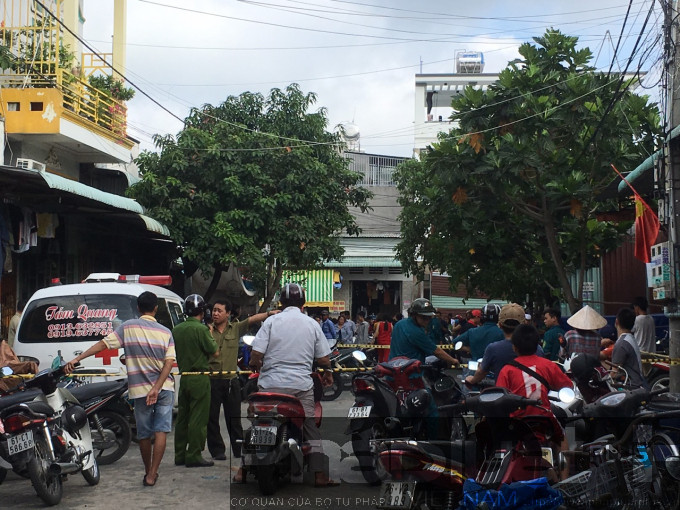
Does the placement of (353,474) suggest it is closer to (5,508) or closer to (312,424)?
(312,424)

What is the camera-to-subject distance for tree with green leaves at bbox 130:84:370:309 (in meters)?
19.0

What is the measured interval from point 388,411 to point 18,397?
3048 millimetres

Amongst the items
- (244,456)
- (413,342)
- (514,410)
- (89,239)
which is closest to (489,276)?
(89,239)

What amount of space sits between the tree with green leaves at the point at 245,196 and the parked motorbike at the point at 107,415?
10277 millimetres

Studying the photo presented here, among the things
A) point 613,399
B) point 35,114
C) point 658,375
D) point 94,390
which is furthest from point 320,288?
point 613,399

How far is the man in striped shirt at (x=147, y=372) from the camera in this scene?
24.2 feet

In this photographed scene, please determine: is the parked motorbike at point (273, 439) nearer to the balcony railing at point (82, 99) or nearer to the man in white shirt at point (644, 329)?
the man in white shirt at point (644, 329)

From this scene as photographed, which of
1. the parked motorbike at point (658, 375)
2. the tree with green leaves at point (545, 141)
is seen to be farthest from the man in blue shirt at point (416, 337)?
the tree with green leaves at point (545, 141)

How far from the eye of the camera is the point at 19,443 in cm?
641

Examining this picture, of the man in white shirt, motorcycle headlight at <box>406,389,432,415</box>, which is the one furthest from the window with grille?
motorcycle headlight at <box>406,389,432,415</box>

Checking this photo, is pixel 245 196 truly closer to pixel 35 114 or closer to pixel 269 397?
pixel 35 114

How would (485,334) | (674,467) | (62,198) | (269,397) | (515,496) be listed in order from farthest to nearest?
1. (62,198)
2. (485,334)
3. (269,397)
4. (674,467)
5. (515,496)

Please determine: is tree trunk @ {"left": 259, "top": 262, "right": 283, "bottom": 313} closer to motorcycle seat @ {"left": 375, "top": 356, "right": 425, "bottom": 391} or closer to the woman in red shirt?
the woman in red shirt

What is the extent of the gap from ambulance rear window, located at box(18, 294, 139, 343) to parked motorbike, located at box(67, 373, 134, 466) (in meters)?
1.63
